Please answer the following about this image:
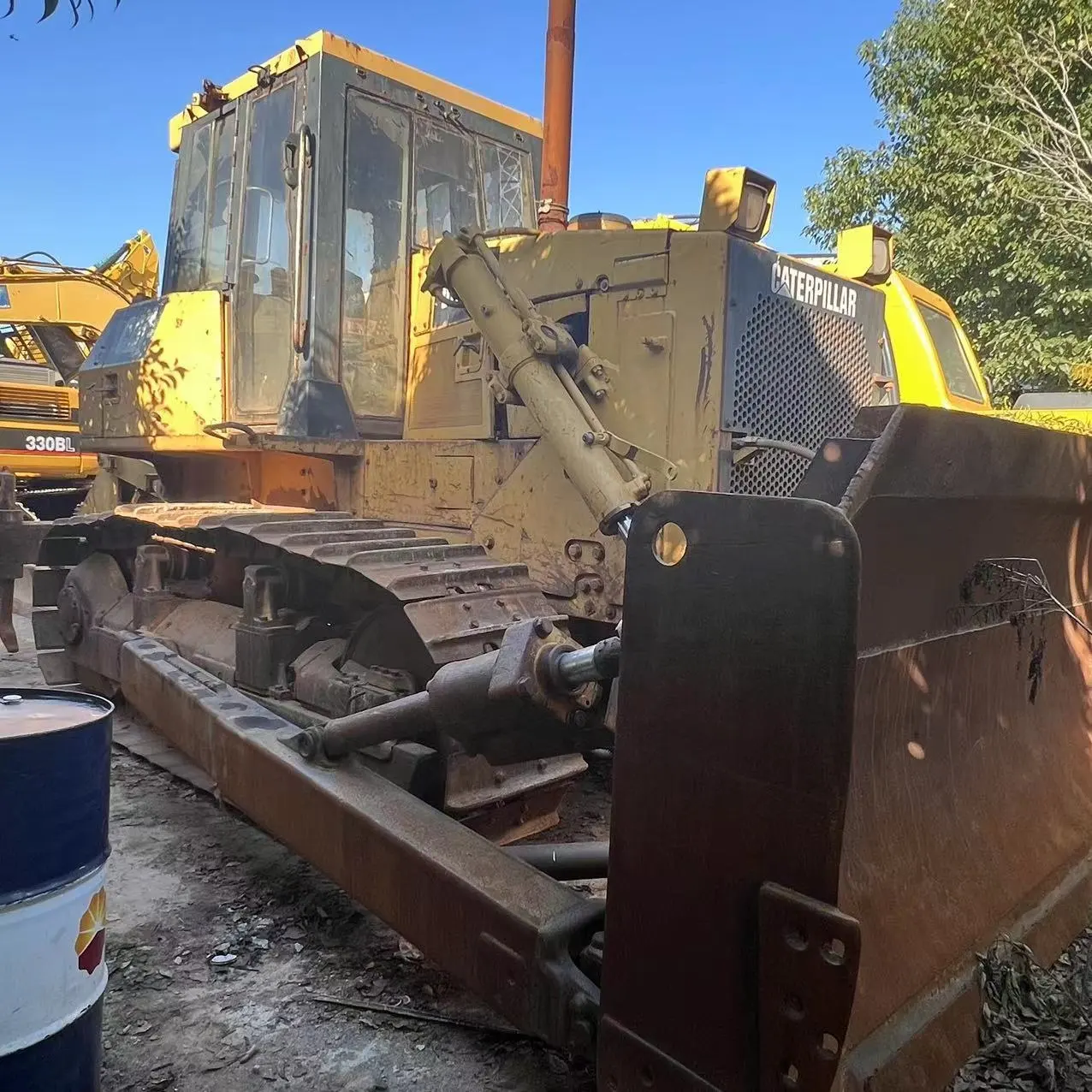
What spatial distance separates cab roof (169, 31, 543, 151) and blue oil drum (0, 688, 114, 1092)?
359 centimetres

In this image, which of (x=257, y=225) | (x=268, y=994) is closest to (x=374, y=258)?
(x=257, y=225)

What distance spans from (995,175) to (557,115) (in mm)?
10409

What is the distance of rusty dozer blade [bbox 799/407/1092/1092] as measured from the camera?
5.18 feet

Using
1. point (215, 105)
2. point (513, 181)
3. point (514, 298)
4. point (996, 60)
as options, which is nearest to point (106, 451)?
point (215, 105)

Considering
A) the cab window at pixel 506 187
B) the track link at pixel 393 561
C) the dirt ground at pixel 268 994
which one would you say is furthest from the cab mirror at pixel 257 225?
the dirt ground at pixel 268 994

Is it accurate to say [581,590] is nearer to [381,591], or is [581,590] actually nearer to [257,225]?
[381,591]

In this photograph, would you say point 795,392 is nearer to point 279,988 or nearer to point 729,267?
point 729,267

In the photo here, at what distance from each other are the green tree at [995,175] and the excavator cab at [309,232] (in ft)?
32.8

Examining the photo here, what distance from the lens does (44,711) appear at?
6.13ft

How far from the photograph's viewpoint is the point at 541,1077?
6.99 ft

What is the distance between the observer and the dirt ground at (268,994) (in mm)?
2135

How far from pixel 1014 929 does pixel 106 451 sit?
554cm

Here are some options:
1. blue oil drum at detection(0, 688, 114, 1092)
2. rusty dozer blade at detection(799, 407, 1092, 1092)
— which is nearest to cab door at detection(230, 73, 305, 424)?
blue oil drum at detection(0, 688, 114, 1092)

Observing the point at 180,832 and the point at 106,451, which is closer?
the point at 180,832
